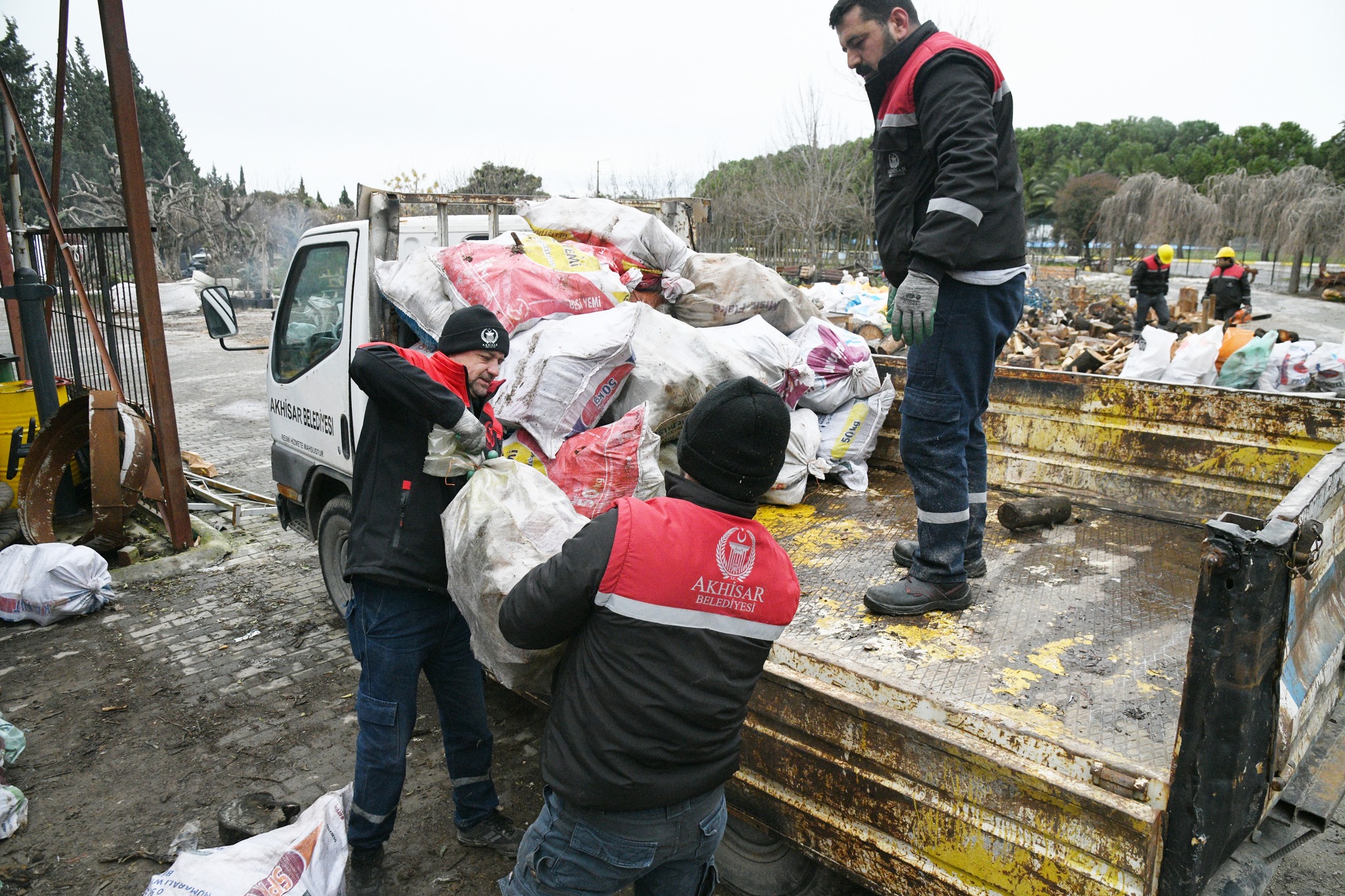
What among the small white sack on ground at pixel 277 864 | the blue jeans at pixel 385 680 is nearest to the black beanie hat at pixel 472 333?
the blue jeans at pixel 385 680

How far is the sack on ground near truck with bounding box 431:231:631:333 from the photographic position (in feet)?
10.6

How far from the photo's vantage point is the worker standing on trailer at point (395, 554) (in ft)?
7.62

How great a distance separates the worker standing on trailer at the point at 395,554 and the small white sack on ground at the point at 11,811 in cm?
132

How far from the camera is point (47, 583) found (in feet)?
14.2

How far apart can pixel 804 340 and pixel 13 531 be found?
514 centimetres

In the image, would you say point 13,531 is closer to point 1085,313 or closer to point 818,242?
point 1085,313

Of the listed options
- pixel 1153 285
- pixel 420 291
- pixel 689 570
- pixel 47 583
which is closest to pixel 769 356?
pixel 420 291

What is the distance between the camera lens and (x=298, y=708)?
362 cm

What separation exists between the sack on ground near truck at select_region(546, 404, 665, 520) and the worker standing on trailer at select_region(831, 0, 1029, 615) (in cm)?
80

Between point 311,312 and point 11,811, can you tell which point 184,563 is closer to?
point 311,312

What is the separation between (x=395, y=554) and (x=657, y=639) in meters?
Result: 1.10

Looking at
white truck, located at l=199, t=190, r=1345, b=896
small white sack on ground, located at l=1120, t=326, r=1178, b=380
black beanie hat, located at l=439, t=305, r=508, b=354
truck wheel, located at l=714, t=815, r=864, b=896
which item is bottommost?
truck wheel, located at l=714, t=815, r=864, b=896

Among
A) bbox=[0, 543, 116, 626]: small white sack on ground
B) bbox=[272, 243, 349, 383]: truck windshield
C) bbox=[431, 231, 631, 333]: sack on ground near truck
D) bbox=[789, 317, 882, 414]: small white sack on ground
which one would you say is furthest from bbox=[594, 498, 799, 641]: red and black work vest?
bbox=[0, 543, 116, 626]: small white sack on ground

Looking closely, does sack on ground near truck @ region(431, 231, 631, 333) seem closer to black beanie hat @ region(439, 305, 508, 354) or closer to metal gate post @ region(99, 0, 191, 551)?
black beanie hat @ region(439, 305, 508, 354)
